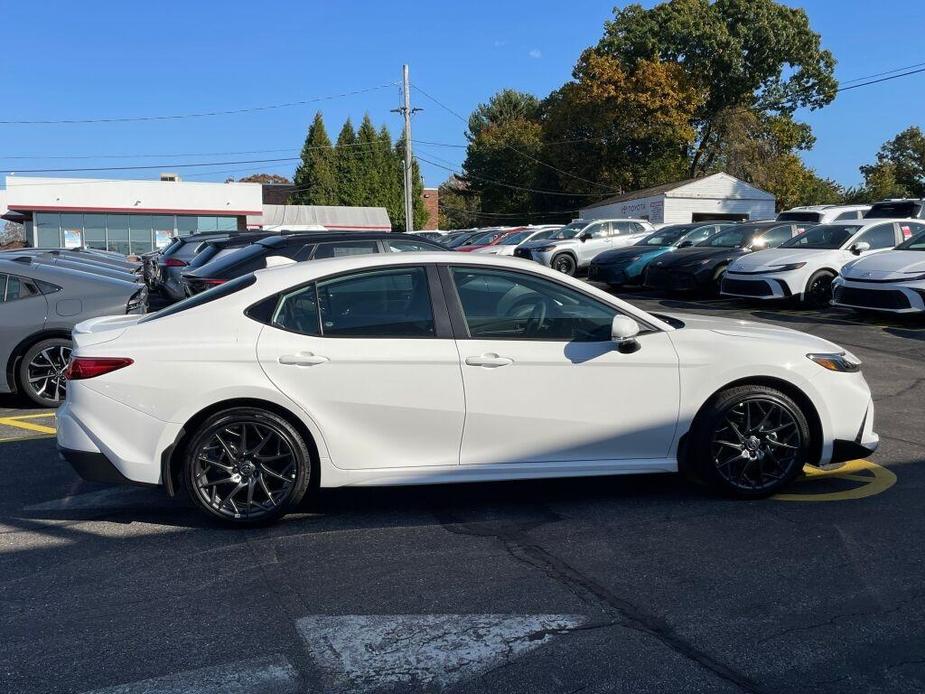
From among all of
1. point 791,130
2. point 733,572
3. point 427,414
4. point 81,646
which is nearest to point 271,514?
point 427,414

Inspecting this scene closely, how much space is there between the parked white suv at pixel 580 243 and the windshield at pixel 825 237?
681 centimetres

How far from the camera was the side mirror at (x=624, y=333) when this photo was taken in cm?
504

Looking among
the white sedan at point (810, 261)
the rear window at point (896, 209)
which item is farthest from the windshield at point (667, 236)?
the white sedan at point (810, 261)

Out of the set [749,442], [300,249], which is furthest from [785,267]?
[749,442]

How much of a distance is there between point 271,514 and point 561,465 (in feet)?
5.51

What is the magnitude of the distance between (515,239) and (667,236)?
23.6 ft

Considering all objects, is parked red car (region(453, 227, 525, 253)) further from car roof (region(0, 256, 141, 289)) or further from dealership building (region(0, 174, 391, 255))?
dealership building (region(0, 174, 391, 255))

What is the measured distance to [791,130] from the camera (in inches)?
2156

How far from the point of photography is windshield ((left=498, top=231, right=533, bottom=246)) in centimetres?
2745

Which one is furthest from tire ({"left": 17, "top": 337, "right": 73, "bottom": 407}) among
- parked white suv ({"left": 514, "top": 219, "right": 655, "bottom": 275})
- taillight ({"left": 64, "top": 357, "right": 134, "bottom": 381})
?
parked white suv ({"left": 514, "top": 219, "right": 655, "bottom": 275})

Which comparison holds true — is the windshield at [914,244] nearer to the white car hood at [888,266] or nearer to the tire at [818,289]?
the white car hood at [888,266]

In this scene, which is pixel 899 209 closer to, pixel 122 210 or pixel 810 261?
pixel 810 261

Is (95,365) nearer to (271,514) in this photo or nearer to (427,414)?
(271,514)

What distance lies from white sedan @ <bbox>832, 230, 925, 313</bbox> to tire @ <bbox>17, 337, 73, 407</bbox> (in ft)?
35.9
